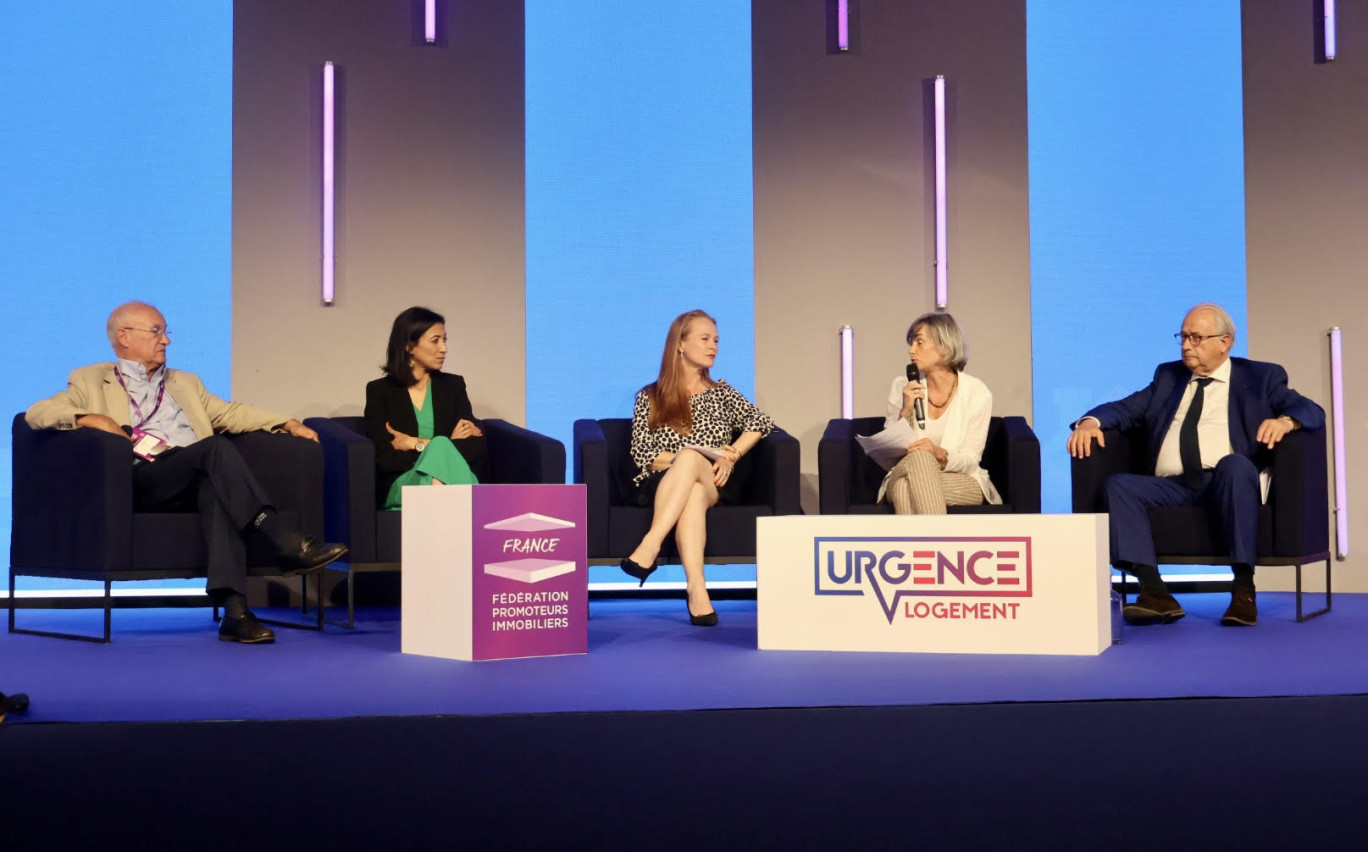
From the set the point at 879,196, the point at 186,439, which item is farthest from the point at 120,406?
the point at 879,196

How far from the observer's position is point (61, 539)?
4406 mm

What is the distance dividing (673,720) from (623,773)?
145mm

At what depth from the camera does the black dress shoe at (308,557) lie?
14.0ft

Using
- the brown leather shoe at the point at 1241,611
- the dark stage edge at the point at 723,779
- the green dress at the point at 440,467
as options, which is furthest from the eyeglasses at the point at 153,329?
the brown leather shoe at the point at 1241,611

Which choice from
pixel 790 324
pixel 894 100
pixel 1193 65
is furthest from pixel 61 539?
pixel 1193 65

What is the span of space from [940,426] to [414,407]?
202 cm

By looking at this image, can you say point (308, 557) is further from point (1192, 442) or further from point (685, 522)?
point (1192, 442)

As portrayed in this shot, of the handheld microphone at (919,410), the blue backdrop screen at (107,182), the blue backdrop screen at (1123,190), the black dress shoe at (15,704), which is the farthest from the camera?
the blue backdrop screen at (1123,190)

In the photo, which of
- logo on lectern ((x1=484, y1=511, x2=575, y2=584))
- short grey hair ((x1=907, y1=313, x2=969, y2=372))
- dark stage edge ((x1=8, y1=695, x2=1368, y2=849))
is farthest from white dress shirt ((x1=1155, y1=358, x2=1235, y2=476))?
logo on lectern ((x1=484, y1=511, x2=575, y2=584))

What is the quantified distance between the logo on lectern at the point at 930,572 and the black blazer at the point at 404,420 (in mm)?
1662

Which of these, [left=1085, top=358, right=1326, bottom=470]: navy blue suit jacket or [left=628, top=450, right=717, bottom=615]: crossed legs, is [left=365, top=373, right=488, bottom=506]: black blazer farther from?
[left=1085, top=358, right=1326, bottom=470]: navy blue suit jacket

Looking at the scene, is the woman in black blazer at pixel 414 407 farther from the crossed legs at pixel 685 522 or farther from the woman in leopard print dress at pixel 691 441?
the crossed legs at pixel 685 522

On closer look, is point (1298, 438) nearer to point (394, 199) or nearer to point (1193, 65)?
point (1193, 65)

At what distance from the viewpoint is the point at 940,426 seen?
5.21 m
